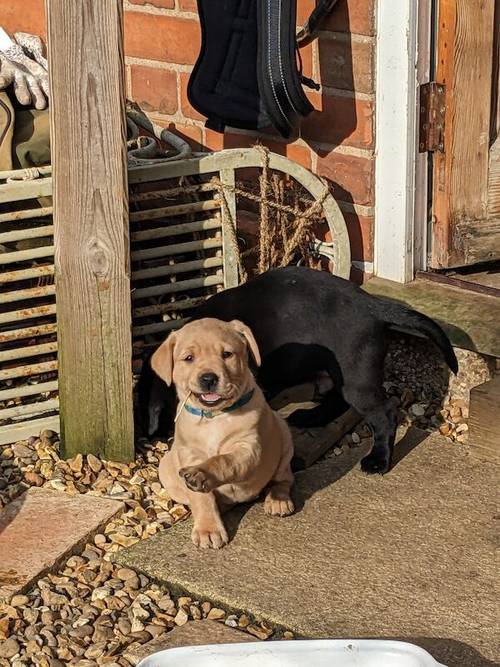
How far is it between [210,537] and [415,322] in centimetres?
109

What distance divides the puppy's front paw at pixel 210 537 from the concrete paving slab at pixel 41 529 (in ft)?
1.10

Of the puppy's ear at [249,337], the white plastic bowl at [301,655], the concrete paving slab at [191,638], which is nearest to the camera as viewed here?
the white plastic bowl at [301,655]

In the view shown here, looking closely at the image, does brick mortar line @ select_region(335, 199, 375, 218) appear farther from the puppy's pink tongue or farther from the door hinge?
the puppy's pink tongue

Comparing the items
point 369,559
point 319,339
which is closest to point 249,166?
point 319,339

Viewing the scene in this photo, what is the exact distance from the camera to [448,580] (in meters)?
3.65

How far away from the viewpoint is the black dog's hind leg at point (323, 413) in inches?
181

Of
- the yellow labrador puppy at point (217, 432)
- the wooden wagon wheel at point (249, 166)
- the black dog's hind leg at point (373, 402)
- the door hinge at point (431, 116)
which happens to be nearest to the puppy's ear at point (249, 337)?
the yellow labrador puppy at point (217, 432)

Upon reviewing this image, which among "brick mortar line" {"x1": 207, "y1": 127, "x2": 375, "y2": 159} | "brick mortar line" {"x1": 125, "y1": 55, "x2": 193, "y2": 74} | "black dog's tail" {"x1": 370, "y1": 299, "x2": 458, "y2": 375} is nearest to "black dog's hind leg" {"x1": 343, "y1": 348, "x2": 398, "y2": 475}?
"black dog's tail" {"x1": 370, "y1": 299, "x2": 458, "y2": 375}

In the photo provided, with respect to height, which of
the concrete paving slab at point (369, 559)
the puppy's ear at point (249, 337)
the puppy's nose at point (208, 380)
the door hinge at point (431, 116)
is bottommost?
the concrete paving slab at point (369, 559)

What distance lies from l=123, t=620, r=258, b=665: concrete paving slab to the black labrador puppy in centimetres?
107

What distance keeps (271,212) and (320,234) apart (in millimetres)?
282

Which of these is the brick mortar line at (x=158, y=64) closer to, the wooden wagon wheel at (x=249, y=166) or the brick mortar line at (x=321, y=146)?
the brick mortar line at (x=321, y=146)

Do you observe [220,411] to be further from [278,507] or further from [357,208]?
[357,208]

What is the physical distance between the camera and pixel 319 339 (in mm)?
4387
